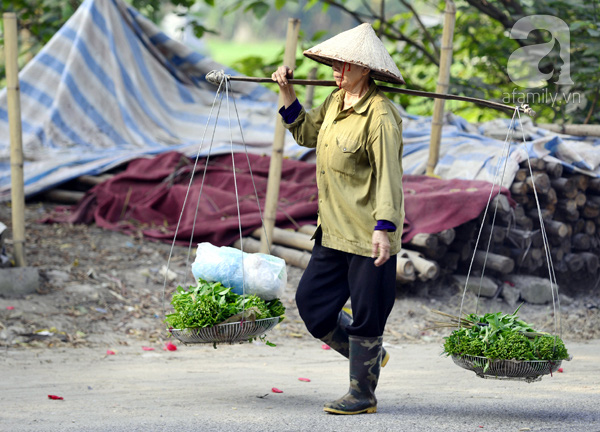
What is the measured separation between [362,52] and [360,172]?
1.62 ft

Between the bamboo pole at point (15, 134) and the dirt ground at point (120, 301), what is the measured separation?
1.34ft

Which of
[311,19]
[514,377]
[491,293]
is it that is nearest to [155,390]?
[514,377]

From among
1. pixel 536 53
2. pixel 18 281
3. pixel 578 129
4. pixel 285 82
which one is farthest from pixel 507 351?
pixel 536 53

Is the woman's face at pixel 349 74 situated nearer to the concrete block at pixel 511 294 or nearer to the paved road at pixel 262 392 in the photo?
the paved road at pixel 262 392

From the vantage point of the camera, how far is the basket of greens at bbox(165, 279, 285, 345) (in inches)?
123

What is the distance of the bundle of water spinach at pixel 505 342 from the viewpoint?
10.0 feet

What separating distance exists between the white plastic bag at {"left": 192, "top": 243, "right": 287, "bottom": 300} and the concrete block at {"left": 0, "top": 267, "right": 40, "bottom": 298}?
2.23 meters

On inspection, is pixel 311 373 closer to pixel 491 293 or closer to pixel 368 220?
pixel 368 220

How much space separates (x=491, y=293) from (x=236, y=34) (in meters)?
62.0

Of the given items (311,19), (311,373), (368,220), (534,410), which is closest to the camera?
(368,220)

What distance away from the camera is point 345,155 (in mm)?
3074

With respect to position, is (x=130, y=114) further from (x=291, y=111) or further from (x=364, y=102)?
(x=364, y=102)

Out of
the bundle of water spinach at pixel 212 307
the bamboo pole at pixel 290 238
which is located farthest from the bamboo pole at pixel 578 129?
the bundle of water spinach at pixel 212 307

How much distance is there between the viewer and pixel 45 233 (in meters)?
6.45
